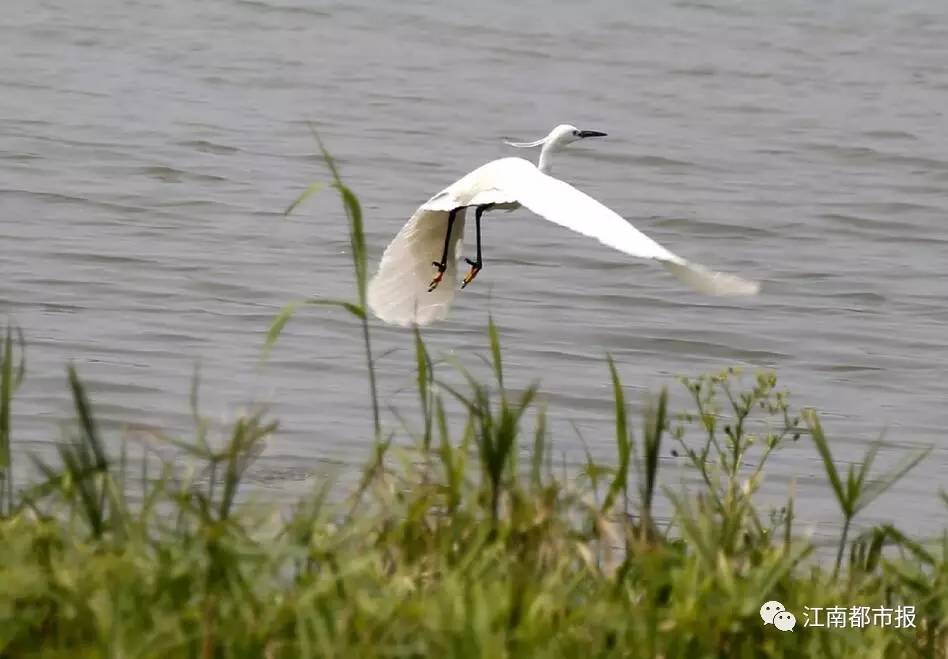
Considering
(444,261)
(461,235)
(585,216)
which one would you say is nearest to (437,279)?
(444,261)

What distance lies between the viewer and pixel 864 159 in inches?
451

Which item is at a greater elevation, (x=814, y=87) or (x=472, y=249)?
(x=814, y=87)

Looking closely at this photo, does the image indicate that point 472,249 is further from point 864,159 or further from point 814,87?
point 814,87

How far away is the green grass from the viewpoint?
2.65 meters

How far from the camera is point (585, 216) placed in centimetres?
374

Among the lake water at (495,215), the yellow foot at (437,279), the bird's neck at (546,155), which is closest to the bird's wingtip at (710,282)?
the yellow foot at (437,279)

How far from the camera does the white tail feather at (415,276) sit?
4.48 m

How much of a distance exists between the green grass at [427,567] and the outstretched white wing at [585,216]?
226 mm

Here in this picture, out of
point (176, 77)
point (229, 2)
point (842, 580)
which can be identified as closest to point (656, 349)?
point (842, 580)

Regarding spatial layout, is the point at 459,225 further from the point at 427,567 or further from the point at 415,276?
the point at 427,567

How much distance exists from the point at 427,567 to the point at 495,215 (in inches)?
265

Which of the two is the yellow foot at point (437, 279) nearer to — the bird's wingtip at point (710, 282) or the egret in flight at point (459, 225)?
the egret in flight at point (459, 225)

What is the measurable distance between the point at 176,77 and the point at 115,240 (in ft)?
12.6

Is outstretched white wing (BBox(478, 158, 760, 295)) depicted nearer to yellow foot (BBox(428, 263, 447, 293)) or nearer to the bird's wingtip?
the bird's wingtip
